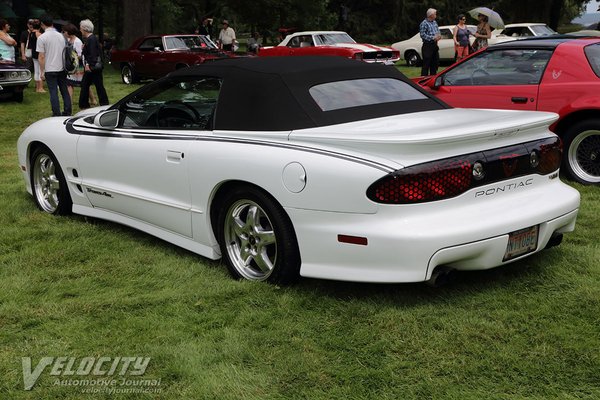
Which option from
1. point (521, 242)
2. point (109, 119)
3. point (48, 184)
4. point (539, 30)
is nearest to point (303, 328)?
point (521, 242)

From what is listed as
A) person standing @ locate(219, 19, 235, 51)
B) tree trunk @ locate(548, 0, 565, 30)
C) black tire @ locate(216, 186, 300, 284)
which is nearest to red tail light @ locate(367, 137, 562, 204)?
black tire @ locate(216, 186, 300, 284)

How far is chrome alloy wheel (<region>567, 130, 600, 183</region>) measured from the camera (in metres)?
6.57

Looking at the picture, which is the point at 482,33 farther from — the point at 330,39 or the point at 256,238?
the point at 256,238

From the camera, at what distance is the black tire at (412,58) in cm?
2464

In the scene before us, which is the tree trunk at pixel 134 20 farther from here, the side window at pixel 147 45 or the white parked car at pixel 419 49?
the white parked car at pixel 419 49

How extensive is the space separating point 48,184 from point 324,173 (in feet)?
11.0

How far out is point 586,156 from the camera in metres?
6.65

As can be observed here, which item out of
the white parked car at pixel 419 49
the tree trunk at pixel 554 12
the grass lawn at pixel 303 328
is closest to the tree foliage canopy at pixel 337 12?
the tree trunk at pixel 554 12

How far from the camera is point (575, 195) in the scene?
4281 mm

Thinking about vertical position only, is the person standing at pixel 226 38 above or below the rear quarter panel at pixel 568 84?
below

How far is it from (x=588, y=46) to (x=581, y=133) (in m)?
0.94

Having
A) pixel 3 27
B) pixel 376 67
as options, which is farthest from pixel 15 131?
pixel 376 67

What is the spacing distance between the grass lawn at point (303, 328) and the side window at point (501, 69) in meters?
2.52

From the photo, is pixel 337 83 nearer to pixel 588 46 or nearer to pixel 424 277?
pixel 424 277
